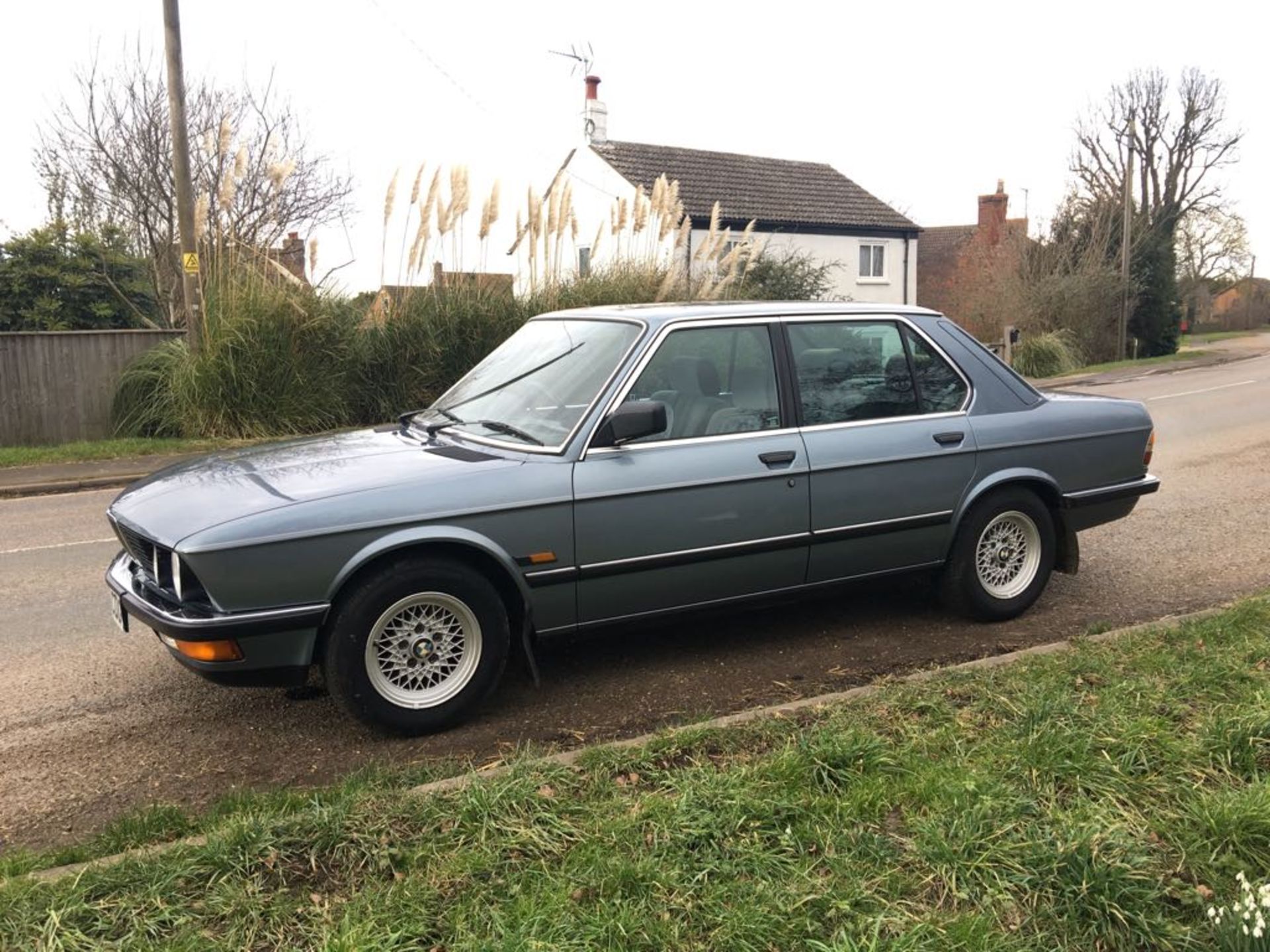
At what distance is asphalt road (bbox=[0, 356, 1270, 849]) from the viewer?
3744mm

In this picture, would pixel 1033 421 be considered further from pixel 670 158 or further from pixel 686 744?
pixel 670 158

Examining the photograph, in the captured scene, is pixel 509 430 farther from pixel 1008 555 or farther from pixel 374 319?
pixel 374 319

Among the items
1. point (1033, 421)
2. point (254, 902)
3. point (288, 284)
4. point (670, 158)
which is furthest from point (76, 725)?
point (670, 158)

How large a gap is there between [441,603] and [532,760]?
0.80 metres

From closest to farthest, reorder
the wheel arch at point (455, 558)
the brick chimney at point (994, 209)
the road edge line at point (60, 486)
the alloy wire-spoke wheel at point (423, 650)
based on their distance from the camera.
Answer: the wheel arch at point (455, 558) < the alloy wire-spoke wheel at point (423, 650) < the road edge line at point (60, 486) < the brick chimney at point (994, 209)

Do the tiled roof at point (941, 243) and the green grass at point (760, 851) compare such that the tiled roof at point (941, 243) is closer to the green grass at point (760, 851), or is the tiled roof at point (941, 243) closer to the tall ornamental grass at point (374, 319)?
the tall ornamental grass at point (374, 319)

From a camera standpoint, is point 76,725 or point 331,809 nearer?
point 331,809

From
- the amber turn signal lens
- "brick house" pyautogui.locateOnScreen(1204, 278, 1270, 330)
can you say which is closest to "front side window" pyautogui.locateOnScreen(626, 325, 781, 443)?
the amber turn signal lens

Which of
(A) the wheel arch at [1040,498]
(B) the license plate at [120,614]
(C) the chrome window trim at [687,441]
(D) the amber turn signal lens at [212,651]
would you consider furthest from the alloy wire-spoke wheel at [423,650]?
(A) the wheel arch at [1040,498]

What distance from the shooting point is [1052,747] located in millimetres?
3293

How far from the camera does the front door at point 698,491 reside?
4.17 metres

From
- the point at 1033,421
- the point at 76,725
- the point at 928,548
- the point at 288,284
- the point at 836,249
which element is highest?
the point at 836,249

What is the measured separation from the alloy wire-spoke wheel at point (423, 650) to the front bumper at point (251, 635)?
9.3 inches

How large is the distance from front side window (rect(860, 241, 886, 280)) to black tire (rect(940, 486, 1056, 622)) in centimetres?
2726
